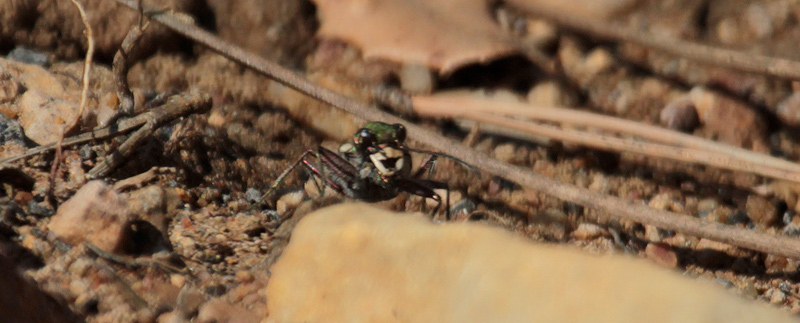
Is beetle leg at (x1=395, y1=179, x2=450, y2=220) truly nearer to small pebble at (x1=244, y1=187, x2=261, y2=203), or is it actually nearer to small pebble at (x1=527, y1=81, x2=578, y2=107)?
small pebble at (x1=244, y1=187, x2=261, y2=203)

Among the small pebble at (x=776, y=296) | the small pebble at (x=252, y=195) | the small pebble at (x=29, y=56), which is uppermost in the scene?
the small pebble at (x=29, y=56)

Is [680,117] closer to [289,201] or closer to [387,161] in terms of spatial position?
[387,161]

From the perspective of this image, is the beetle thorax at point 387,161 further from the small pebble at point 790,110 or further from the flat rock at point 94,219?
the small pebble at point 790,110

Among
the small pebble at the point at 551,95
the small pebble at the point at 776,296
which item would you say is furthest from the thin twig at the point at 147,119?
the small pebble at the point at 776,296

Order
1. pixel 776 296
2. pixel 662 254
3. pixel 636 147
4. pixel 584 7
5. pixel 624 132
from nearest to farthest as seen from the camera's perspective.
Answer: pixel 776 296
pixel 662 254
pixel 636 147
pixel 624 132
pixel 584 7

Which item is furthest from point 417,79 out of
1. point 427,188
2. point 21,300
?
point 21,300

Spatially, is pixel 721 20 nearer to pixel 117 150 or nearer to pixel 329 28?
pixel 329 28

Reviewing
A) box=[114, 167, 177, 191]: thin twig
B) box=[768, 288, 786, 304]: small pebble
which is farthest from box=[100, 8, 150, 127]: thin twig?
box=[768, 288, 786, 304]: small pebble
